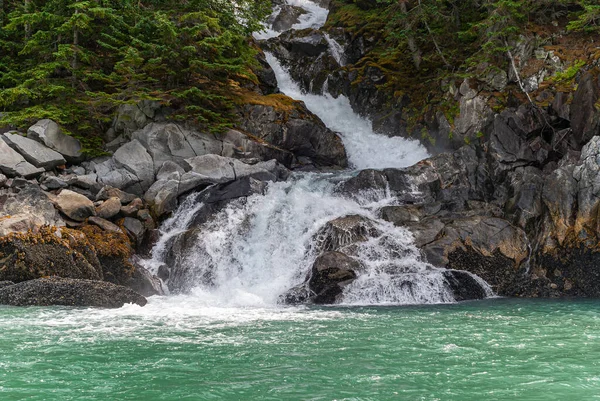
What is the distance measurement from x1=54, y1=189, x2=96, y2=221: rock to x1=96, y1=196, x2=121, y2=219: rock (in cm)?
27

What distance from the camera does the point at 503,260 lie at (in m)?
17.7

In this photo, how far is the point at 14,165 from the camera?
1969cm

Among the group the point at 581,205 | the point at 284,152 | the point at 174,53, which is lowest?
the point at 581,205

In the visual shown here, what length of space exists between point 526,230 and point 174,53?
57.3 feet

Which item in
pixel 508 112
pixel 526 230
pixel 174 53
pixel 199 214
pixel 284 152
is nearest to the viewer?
pixel 526 230

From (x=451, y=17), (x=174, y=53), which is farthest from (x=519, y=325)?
(x=451, y=17)

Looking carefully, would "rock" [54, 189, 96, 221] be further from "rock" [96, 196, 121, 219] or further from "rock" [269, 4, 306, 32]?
"rock" [269, 4, 306, 32]

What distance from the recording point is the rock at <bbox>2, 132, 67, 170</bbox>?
20641 mm

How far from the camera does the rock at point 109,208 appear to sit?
19.5 meters

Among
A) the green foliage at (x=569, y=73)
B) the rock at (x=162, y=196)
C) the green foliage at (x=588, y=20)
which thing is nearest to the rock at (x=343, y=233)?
the rock at (x=162, y=196)

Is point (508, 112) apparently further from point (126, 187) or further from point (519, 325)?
point (126, 187)

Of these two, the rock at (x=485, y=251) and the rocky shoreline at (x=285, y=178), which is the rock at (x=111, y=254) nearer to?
the rocky shoreline at (x=285, y=178)

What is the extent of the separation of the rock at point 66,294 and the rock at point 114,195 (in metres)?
6.09

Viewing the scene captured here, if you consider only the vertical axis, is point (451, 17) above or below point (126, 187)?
above
